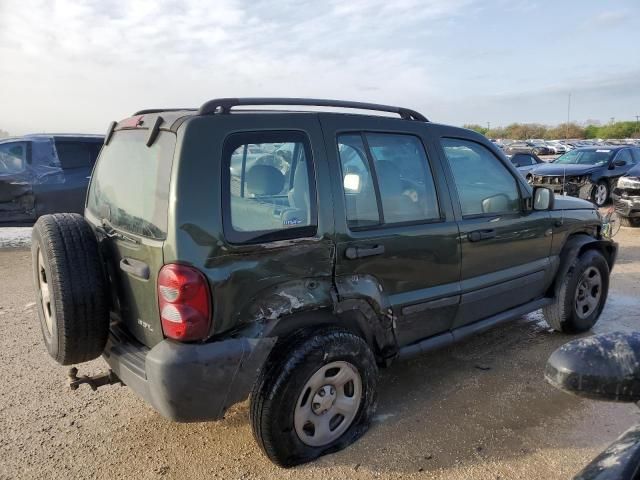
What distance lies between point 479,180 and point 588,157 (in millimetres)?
11720

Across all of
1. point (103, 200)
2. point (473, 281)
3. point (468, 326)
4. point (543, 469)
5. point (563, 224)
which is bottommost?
point (543, 469)

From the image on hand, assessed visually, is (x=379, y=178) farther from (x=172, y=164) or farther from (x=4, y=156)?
(x=4, y=156)

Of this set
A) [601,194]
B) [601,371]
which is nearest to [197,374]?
[601,371]

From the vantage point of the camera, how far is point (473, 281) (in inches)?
140

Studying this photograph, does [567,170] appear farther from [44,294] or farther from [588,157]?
[44,294]

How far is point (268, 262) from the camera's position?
2.54m

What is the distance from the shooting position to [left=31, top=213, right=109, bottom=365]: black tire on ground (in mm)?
2592

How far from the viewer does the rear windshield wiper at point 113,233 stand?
2.61m

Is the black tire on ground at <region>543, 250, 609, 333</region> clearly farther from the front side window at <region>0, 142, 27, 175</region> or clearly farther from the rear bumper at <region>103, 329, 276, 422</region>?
the front side window at <region>0, 142, 27, 175</region>

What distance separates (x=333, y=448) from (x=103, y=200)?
1.97m

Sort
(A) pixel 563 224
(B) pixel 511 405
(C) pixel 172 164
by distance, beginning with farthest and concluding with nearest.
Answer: (A) pixel 563 224 → (B) pixel 511 405 → (C) pixel 172 164

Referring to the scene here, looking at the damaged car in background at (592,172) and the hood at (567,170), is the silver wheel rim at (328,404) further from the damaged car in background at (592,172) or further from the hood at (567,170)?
the hood at (567,170)

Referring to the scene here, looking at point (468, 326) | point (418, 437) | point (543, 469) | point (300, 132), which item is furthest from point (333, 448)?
point (300, 132)

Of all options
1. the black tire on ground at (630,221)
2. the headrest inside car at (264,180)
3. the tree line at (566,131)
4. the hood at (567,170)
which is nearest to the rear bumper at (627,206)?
the black tire on ground at (630,221)
